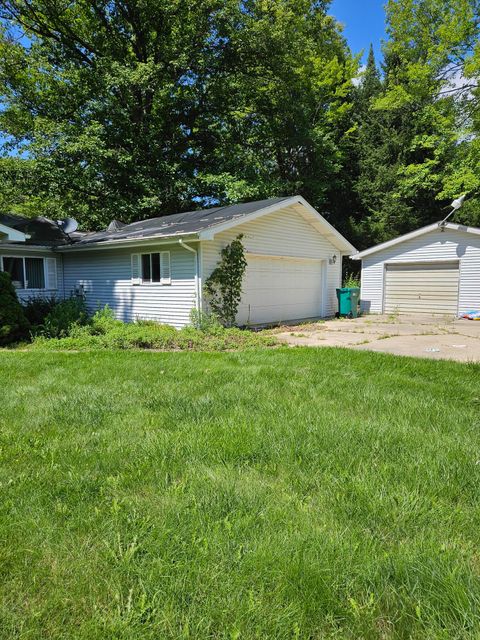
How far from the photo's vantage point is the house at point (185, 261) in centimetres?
1121

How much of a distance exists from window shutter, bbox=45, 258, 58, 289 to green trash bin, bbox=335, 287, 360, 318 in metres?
10.4

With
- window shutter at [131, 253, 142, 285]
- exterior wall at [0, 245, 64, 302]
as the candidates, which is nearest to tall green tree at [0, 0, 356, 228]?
exterior wall at [0, 245, 64, 302]

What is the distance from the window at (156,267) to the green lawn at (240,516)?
24.4ft

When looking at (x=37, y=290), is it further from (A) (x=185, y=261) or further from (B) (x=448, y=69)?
(B) (x=448, y=69)

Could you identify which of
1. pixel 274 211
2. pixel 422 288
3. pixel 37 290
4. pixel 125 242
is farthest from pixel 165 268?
pixel 422 288

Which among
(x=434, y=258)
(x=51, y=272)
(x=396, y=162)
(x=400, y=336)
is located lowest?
(x=400, y=336)

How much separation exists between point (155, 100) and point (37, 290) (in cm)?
1185

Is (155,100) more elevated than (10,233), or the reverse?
(155,100)

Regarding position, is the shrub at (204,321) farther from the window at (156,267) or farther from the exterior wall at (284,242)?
the window at (156,267)

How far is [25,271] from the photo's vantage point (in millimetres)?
14523

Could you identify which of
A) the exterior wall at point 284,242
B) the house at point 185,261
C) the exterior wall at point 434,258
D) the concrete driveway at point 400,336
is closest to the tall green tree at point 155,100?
the house at point 185,261

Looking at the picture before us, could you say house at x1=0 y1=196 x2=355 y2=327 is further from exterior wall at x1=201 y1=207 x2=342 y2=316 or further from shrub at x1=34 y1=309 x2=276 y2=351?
shrub at x1=34 y1=309 x2=276 y2=351

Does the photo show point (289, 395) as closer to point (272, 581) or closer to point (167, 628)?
point (272, 581)

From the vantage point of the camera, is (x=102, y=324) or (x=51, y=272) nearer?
(x=102, y=324)
